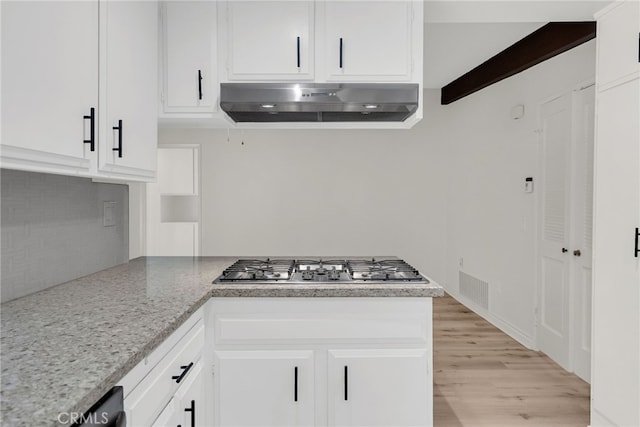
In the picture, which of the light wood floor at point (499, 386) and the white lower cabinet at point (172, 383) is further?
the light wood floor at point (499, 386)

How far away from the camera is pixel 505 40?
3883 mm

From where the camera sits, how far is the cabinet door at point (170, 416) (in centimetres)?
129

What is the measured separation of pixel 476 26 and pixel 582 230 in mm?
1812

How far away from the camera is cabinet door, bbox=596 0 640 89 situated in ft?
6.50

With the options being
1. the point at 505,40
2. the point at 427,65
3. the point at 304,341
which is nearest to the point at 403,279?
the point at 304,341

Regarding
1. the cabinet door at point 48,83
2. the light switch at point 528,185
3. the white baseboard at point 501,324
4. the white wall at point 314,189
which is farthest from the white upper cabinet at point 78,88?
the white wall at point 314,189

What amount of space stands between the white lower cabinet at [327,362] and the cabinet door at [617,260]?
0.99 metres

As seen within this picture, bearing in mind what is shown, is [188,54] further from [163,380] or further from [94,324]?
[163,380]

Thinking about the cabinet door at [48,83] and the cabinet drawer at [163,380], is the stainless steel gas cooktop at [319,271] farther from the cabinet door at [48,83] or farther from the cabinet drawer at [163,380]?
the cabinet door at [48,83]

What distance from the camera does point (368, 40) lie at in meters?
2.21

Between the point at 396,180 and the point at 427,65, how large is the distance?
5.13 ft

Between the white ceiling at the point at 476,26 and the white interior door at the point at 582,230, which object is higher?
the white ceiling at the point at 476,26

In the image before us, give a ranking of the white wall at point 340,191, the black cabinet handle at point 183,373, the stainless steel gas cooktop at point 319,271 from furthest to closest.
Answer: the white wall at point 340,191 → the stainless steel gas cooktop at point 319,271 → the black cabinet handle at point 183,373

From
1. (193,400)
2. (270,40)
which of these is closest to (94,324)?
(193,400)
